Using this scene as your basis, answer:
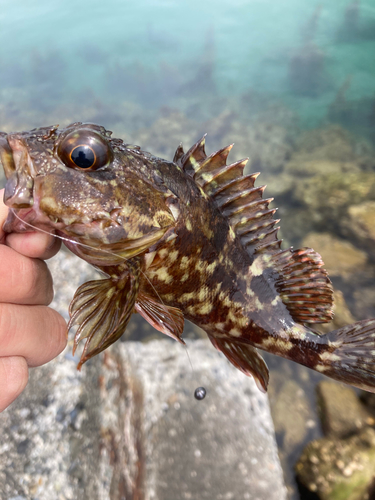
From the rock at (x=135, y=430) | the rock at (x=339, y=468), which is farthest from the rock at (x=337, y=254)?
the rock at (x=135, y=430)

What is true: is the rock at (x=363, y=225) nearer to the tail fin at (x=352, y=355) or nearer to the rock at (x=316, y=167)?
the rock at (x=316, y=167)

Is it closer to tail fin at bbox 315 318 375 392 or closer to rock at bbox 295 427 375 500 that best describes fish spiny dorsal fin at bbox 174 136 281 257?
tail fin at bbox 315 318 375 392

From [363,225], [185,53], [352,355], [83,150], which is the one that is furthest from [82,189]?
[185,53]

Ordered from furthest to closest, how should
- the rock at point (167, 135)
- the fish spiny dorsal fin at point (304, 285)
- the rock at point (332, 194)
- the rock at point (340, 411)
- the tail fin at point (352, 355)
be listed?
the rock at point (167, 135)
the rock at point (332, 194)
the rock at point (340, 411)
the fish spiny dorsal fin at point (304, 285)
the tail fin at point (352, 355)

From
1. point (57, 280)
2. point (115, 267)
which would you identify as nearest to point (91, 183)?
point (115, 267)

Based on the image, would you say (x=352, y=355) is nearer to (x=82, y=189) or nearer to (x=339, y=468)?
(x=82, y=189)

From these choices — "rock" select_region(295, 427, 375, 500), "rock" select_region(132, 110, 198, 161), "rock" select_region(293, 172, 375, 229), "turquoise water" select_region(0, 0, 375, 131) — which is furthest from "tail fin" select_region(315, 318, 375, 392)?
"turquoise water" select_region(0, 0, 375, 131)
